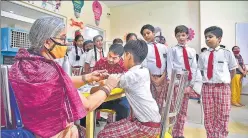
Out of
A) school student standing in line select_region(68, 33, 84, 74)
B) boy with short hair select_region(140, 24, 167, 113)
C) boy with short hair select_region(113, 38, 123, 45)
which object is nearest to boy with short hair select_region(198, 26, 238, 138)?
boy with short hair select_region(140, 24, 167, 113)

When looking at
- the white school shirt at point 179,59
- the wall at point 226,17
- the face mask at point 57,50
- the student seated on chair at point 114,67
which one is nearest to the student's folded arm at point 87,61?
the student seated on chair at point 114,67

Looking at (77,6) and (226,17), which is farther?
(77,6)

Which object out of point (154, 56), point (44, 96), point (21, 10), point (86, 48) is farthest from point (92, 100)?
point (21, 10)

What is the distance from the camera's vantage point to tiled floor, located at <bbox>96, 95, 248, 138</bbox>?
1.09 m

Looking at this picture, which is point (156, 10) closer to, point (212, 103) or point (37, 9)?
point (212, 103)

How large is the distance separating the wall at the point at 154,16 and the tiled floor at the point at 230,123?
0.63 metres

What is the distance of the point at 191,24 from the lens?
174 cm

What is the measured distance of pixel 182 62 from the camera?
180cm

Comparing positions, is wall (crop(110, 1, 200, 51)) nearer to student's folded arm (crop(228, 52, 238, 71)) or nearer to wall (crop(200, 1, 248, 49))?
wall (crop(200, 1, 248, 49))

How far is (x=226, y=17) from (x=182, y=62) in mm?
616

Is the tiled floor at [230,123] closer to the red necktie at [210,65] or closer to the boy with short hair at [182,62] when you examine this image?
the boy with short hair at [182,62]

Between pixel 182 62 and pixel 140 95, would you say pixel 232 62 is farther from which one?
pixel 140 95

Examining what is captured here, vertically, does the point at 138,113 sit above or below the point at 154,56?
below

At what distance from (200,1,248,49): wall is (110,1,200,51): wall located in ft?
0.93
